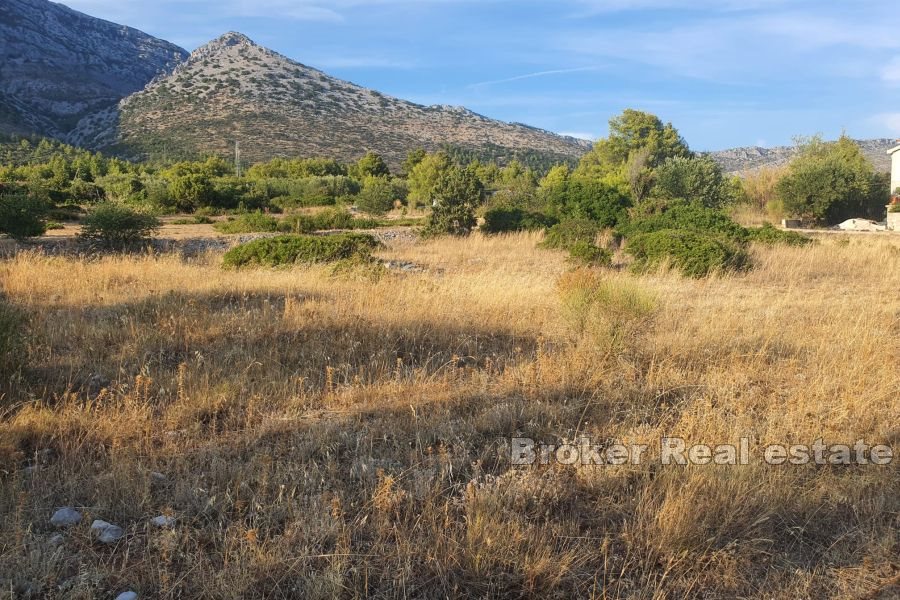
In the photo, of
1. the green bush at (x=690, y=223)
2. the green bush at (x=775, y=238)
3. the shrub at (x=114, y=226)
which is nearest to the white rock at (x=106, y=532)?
the shrub at (x=114, y=226)

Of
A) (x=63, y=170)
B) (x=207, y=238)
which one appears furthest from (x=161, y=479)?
(x=63, y=170)

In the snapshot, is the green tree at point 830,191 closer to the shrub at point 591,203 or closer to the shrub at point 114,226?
the shrub at point 591,203

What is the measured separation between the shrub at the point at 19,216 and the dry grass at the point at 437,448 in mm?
9310

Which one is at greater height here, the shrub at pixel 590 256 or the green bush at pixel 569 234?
the green bush at pixel 569 234

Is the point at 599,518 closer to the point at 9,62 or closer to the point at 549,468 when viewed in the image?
the point at 549,468

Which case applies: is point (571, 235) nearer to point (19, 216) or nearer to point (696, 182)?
point (19, 216)

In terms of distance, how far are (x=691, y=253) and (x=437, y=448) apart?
917 centimetres

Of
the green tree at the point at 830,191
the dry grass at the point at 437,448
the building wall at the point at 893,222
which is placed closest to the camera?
the dry grass at the point at 437,448

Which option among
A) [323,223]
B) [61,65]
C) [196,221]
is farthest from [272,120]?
[323,223]

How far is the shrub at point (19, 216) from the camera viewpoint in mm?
13281

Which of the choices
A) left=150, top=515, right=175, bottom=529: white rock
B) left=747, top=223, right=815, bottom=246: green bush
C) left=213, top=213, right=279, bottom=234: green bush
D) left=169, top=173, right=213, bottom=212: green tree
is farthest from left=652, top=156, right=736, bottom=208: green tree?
left=150, top=515, right=175, bottom=529: white rock

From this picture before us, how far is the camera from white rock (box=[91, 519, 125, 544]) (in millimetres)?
2258

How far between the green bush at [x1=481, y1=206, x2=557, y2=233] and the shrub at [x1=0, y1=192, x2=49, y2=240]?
38.9 ft

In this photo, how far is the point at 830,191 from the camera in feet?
89.9
